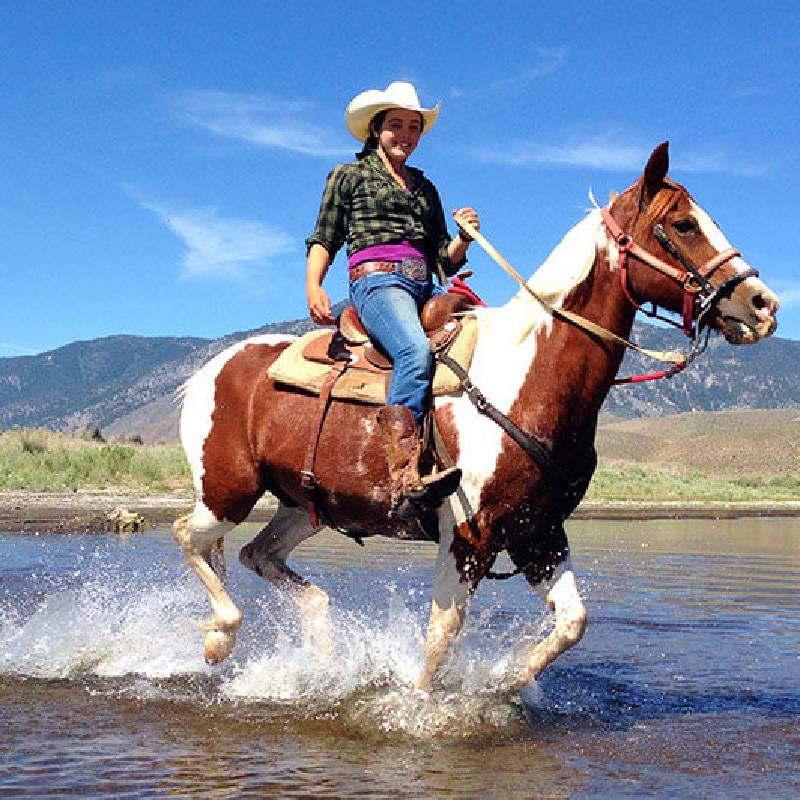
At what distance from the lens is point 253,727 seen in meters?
6.56

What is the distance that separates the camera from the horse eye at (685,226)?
Result: 233 inches

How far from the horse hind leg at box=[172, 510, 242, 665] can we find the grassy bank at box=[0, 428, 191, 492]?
22695 mm

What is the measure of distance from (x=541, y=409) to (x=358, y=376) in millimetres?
1270

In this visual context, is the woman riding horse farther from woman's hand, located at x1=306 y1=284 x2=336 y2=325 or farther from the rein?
the rein

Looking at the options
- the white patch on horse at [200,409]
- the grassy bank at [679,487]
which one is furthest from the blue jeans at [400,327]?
the grassy bank at [679,487]

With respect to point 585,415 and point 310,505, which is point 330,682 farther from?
point 585,415

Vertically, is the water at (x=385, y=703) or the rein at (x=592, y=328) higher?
the rein at (x=592, y=328)

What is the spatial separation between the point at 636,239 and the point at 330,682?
3.77 metres

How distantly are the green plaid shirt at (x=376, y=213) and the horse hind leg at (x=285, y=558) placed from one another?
7.08ft

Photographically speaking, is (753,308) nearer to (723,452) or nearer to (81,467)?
(81,467)

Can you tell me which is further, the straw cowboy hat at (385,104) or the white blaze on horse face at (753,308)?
the straw cowboy hat at (385,104)

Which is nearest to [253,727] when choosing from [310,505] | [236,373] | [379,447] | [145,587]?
[310,505]

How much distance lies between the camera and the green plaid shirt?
697 centimetres

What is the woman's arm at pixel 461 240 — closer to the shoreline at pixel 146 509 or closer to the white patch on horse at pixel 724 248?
the white patch on horse at pixel 724 248
